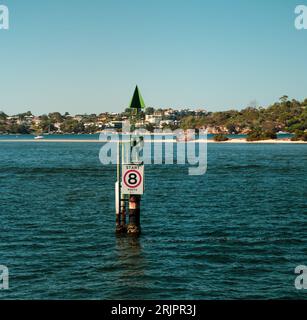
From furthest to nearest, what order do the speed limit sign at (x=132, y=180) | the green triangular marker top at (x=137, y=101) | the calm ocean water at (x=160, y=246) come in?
the green triangular marker top at (x=137, y=101)
the speed limit sign at (x=132, y=180)
the calm ocean water at (x=160, y=246)

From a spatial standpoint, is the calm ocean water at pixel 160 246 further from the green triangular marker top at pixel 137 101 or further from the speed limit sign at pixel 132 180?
the green triangular marker top at pixel 137 101

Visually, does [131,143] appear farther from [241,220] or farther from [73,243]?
[241,220]

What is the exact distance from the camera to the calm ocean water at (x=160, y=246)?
75.3 ft

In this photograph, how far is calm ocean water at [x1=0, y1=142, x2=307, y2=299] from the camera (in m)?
23.0

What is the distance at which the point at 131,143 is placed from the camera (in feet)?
106

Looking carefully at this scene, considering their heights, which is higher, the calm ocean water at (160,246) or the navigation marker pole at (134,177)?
the navigation marker pole at (134,177)

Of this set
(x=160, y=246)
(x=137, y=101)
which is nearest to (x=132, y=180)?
(x=160, y=246)

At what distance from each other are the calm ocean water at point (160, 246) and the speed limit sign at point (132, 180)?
2914 mm

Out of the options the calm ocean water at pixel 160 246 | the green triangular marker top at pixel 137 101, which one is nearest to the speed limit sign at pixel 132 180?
the calm ocean water at pixel 160 246

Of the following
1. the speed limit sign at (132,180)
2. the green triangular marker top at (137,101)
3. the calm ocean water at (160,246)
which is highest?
the green triangular marker top at (137,101)

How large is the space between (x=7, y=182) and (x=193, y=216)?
35499mm

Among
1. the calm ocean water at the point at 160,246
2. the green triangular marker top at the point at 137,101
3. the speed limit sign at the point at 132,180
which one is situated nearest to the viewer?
the calm ocean water at the point at 160,246
